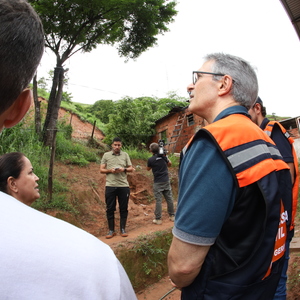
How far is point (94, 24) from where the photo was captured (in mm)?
10883

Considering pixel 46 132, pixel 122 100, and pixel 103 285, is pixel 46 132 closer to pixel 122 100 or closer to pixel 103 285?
pixel 122 100

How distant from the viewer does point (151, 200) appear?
9.92 metres

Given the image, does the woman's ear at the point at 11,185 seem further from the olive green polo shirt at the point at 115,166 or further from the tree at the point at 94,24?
the tree at the point at 94,24

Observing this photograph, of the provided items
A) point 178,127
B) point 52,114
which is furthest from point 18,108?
point 178,127

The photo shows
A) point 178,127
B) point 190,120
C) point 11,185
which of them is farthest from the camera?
point 178,127

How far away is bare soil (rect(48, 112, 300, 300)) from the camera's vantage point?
12.1 feet

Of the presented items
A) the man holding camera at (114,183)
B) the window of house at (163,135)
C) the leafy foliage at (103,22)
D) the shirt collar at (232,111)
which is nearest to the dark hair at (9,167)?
the shirt collar at (232,111)

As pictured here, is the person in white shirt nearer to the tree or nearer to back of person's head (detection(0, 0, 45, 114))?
back of person's head (detection(0, 0, 45, 114))

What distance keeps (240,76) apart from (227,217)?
0.75m

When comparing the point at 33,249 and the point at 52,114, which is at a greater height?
the point at 52,114

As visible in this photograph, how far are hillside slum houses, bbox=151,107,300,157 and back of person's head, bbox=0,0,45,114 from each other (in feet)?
45.5

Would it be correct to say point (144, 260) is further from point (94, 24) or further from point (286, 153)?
point (94, 24)

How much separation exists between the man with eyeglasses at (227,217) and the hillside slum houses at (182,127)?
43.6ft

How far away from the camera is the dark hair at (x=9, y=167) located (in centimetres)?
235
